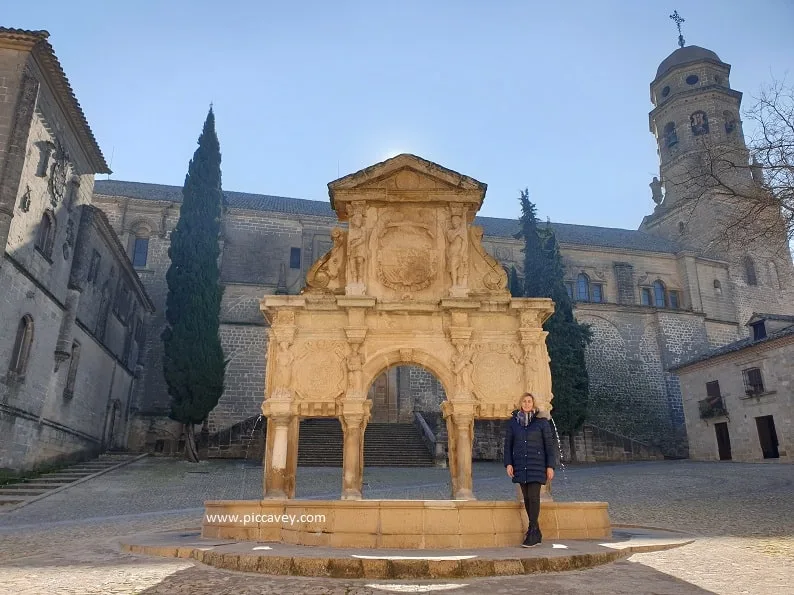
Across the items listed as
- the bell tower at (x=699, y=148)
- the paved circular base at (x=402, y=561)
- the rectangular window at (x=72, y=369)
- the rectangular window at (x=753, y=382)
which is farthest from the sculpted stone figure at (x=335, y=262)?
the bell tower at (x=699, y=148)

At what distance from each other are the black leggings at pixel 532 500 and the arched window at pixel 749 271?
137ft

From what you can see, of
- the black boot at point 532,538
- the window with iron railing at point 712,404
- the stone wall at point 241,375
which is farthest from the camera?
the stone wall at point 241,375

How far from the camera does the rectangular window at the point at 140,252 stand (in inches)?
1287

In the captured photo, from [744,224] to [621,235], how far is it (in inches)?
1422

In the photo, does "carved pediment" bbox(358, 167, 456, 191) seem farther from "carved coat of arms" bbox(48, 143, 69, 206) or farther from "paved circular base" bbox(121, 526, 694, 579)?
"carved coat of arms" bbox(48, 143, 69, 206)

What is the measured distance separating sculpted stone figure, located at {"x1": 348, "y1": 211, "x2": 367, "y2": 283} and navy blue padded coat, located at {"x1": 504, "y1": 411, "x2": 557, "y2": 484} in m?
4.00

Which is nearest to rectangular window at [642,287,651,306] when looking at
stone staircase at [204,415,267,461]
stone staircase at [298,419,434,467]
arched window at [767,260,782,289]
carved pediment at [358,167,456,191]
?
arched window at [767,260,782,289]

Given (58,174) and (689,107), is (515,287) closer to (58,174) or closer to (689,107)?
(58,174)

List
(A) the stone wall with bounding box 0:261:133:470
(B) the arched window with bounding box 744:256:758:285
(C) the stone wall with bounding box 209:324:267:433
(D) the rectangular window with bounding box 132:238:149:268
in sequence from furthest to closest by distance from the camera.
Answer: (B) the arched window with bounding box 744:256:758:285
(D) the rectangular window with bounding box 132:238:149:268
(C) the stone wall with bounding box 209:324:267:433
(A) the stone wall with bounding box 0:261:133:470

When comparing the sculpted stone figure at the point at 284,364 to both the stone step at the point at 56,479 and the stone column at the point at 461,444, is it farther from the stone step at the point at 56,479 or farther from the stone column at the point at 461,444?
the stone step at the point at 56,479

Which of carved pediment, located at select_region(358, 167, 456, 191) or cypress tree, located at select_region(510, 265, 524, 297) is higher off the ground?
cypress tree, located at select_region(510, 265, 524, 297)

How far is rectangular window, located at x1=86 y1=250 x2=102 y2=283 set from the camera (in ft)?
73.2

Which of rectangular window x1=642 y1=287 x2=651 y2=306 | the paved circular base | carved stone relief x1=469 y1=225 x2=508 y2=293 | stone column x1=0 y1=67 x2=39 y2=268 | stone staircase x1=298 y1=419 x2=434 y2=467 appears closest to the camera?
the paved circular base

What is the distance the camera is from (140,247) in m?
33.2
